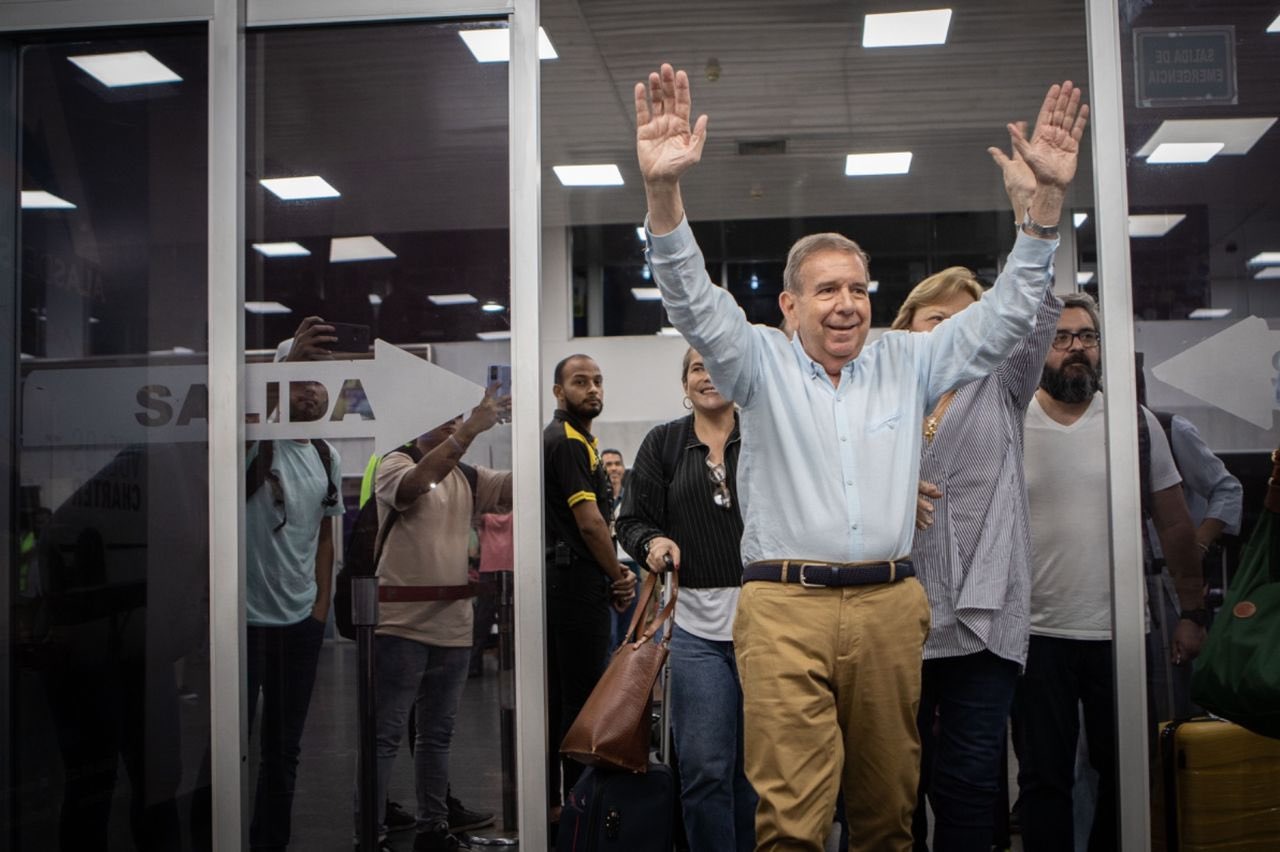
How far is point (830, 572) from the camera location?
2.55 meters

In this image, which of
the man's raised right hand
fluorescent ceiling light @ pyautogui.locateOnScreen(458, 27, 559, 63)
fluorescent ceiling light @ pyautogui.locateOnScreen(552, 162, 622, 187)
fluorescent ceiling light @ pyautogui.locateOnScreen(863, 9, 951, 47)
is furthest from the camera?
fluorescent ceiling light @ pyautogui.locateOnScreen(552, 162, 622, 187)

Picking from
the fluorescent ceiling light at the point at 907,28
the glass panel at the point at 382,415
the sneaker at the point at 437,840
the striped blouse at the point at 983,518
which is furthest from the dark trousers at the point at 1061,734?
the fluorescent ceiling light at the point at 907,28

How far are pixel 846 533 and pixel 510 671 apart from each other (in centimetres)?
116

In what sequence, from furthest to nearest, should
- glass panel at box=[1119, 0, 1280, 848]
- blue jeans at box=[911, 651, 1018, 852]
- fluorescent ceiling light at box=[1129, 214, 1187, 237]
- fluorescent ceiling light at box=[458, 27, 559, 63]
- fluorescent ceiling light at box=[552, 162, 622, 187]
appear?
fluorescent ceiling light at box=[552, 162, 622, 187] < fluorescent ceiling light at box=[458, 27, 559, 63] < fluorescent ceiling light at box=[1129, 214, 1187, 237] < glass panel at box=[1119, 0, 1280, 848] < blue jeans at box=[911, 651, 1018, 852]

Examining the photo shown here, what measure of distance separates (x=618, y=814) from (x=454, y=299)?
147cm

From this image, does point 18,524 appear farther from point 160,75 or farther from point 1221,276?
point 1221,276

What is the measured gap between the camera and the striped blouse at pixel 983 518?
3.03 m

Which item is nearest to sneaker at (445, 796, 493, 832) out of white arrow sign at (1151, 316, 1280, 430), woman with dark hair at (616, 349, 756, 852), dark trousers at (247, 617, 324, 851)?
dark trousers at (247, 617, 324, 851)

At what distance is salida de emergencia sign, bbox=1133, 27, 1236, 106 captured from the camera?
10.6 ft

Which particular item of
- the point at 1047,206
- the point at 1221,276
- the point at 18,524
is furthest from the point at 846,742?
the point at 18,524

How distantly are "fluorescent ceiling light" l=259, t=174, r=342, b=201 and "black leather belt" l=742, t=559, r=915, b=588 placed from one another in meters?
1.77

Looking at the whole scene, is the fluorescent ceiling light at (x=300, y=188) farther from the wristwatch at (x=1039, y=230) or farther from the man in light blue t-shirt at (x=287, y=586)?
the wristwatch at (x=1039, y=230)

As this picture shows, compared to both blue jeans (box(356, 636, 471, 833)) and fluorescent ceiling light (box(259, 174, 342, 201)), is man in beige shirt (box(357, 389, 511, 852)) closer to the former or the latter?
blue jeans (box(356, 636, 471, 833))

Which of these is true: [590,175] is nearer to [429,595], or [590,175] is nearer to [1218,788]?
[429,595]
